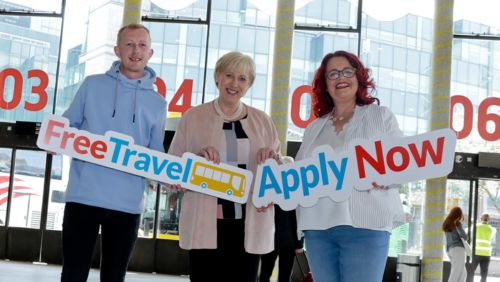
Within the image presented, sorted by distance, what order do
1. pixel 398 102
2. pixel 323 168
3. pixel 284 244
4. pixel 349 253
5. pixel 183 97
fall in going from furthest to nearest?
1. pixel 183 97
2. pixel 398 102
3. pixel 284 244
4. pixel 323 168
5. pixel 349 253

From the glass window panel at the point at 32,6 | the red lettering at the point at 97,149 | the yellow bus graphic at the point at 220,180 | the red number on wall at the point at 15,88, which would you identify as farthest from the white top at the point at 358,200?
the glass window panel at the point at 32,6

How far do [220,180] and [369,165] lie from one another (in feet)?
1.95

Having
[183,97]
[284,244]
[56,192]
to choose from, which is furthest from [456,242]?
[56,192]

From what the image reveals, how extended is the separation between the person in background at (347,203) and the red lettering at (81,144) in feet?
2.87

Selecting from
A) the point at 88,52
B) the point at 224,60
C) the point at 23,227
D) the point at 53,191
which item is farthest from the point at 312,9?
the point at 224,60

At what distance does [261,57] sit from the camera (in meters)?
11.3

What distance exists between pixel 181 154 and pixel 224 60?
435mm

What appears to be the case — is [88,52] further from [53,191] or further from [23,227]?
[23,227]

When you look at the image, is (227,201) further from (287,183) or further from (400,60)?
(400,60)

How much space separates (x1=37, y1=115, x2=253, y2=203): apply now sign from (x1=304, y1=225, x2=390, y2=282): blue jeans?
39 centimetres

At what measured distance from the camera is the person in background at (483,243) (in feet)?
33.8

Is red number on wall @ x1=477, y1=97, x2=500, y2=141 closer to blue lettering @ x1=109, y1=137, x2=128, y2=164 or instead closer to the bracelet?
the bracelet

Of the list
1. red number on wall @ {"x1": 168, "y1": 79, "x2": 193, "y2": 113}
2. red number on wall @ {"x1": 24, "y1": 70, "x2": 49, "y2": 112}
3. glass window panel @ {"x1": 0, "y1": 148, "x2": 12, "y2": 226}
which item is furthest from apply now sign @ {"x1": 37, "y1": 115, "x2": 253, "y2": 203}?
glass window panel @ {"x1": 0, "y1": 148, "x2": 12, "y2": 226}

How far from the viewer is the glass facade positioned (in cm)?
1094
